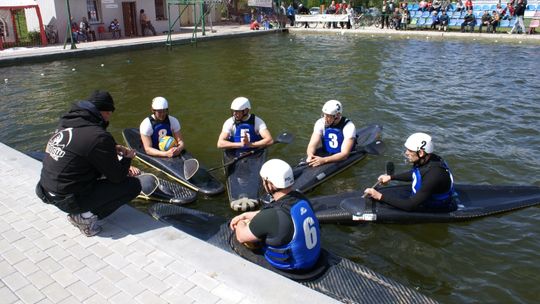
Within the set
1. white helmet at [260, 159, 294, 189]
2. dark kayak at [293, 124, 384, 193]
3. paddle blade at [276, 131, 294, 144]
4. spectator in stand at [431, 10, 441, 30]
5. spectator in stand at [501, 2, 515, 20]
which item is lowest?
dark kayak at [293, 124, 384, 193]

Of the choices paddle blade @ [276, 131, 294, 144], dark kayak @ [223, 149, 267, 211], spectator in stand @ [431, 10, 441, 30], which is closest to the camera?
dark kayak @ [223, 149, 267, 211]

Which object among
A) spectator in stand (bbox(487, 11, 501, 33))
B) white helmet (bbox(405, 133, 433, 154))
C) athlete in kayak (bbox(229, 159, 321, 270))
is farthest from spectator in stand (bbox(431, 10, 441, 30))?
athlete in kayak (bbox(229, 159, 321, 270))

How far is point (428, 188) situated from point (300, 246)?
8.87ft

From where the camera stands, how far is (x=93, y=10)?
28.8 metres

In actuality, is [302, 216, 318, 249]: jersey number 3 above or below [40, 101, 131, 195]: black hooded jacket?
below

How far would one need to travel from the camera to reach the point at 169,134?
876 cm

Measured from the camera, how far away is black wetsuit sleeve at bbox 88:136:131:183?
4941 millimetres

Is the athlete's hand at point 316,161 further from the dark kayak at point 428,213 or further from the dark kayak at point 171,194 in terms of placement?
the dark kayak at point 171,194

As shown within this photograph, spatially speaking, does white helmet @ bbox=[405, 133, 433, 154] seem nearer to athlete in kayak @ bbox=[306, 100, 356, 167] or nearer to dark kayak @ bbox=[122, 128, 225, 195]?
athlete in kayak @ bbox=[306, 100, 356, 167]

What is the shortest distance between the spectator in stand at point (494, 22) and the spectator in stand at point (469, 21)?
1026 millimetres

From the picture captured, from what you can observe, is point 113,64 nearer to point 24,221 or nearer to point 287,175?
point 24,221

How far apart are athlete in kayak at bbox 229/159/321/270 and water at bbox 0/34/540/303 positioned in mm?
1819

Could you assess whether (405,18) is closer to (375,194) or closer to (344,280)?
(375,194)

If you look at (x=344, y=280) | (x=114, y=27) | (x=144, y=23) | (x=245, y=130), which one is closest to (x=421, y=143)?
(x=344, y=280)
